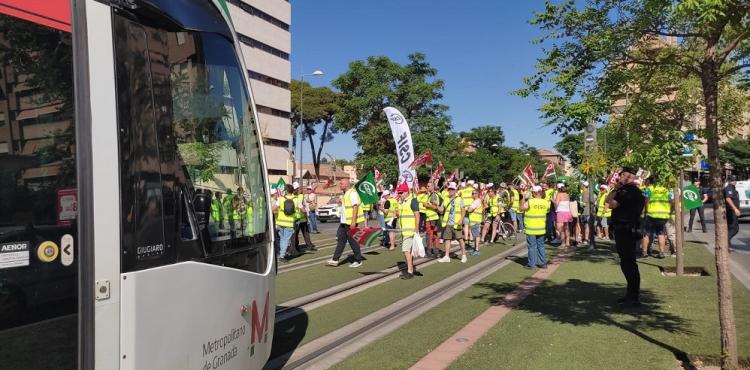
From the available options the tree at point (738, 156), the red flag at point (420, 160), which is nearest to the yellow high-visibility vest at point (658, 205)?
the red flag at point (420, 160)

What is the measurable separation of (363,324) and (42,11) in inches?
208

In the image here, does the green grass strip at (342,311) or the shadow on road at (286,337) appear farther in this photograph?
the green grass strip at (342,311)

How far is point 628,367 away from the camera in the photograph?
16.4 ft

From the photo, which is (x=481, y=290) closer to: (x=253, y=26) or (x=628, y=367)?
(x=628, y=367)

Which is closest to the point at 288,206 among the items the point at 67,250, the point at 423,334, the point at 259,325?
the point at 423,334

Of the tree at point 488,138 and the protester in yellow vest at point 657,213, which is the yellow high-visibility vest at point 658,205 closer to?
the protester in yellow vest at point 657,213

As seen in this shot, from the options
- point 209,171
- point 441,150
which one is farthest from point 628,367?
point 441,150

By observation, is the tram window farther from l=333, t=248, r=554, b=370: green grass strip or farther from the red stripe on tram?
l=333, t=248, r=554, b=370: green grass strip

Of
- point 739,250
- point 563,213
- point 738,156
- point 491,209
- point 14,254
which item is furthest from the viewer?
point 738,156

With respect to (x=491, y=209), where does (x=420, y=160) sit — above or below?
above

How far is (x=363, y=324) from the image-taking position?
689cm

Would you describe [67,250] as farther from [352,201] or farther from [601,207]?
[601,207]

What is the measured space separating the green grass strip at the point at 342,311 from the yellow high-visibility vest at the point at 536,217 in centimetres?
169

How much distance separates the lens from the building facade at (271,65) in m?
55.9
